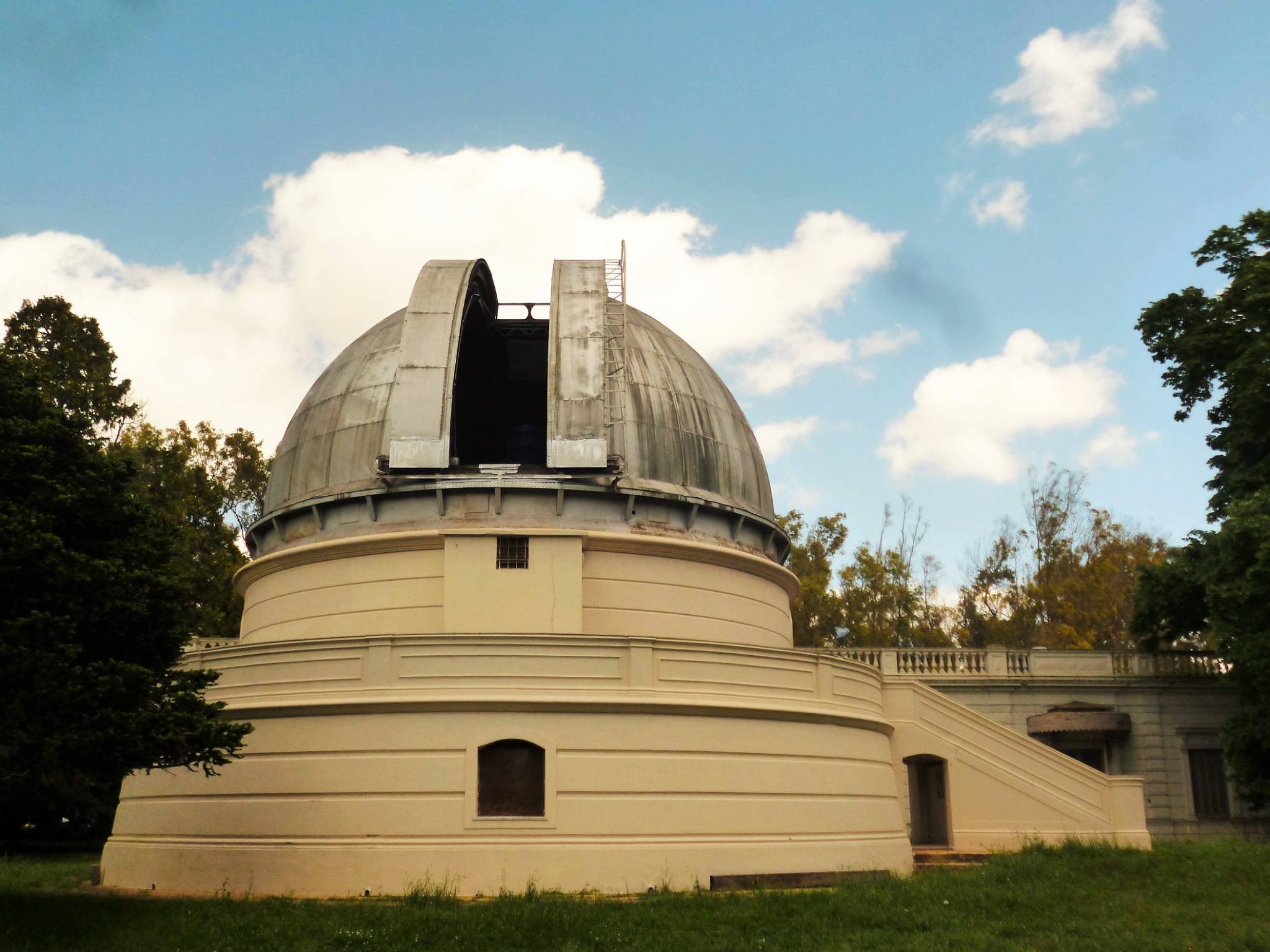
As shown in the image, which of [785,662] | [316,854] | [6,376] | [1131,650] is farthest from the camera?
[1131,650]

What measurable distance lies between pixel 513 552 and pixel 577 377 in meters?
3.38

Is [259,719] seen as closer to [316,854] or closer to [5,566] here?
[316,854]

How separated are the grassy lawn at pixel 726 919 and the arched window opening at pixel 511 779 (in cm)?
138

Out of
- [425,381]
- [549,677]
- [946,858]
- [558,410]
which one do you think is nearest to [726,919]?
[549,677]

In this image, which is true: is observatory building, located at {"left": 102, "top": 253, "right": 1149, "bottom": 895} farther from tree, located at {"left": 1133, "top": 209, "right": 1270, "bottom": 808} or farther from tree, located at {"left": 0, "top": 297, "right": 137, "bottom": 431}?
tree, located at {"left": 0, "top": 297, "right": 137, "bottom": 431}

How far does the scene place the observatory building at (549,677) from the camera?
16.2 metres

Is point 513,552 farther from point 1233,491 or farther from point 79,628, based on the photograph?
point 1233,491

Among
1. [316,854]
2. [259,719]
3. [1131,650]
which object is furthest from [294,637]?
[1131,650]

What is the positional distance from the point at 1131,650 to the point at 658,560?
14.0 m

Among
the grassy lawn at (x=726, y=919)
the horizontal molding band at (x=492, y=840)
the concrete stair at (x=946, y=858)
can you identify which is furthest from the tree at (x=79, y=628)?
the concrete stair at (x=946, y=858)

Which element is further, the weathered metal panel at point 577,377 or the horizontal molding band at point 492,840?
the weathered metal panel at point 577,377

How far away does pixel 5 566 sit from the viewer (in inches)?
485

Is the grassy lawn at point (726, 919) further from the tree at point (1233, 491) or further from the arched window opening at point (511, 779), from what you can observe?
the tree at point (1233, 491)

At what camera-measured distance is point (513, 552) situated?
20.0m
